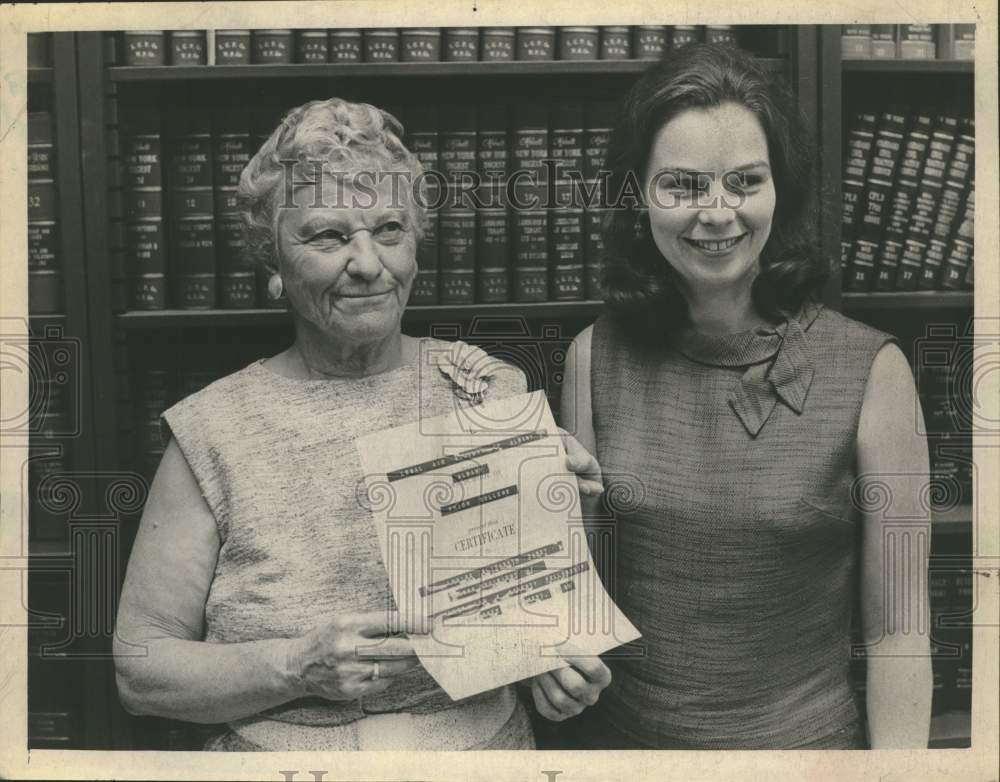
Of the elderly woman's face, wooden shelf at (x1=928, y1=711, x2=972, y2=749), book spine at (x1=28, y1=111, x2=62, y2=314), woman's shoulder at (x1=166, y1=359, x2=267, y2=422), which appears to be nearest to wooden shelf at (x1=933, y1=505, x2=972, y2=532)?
wooden shelf at (x1=928, y1=711, x2=972, y2=749)

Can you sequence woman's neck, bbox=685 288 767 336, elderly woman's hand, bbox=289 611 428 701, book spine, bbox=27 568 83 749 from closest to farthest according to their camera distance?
elderly woman's hand, bbox=289 611 428 701
woman's neck, bbox=685 288 767 336
book spine, bbox=27 568 83 749

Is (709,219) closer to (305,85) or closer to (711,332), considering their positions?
(711,332)

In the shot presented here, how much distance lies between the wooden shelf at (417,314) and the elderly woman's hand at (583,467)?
0.19m

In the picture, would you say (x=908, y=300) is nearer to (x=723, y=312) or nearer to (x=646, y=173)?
(x=723, y=312)

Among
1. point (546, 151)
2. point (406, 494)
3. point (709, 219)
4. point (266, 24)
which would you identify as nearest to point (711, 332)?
point (709, 219)

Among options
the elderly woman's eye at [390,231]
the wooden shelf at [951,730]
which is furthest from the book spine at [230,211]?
the wooden shelf at [951,730]

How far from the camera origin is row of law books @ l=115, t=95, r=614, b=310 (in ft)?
4.86

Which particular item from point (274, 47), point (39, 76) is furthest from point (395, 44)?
point (39, 76)

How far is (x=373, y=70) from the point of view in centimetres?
144

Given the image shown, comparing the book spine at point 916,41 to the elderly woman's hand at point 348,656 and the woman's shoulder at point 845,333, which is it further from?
the elderly woman's hand at point 348,656

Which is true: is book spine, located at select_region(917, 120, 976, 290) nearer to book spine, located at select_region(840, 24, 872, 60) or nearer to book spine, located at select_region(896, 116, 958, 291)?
book spine, located at select_region(896, 116, 958, 291)

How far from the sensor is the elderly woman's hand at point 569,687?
140 cm

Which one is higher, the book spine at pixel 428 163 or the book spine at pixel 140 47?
the book spine at pixel 140 47

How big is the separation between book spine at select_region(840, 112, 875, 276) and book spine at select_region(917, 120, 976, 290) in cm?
12
